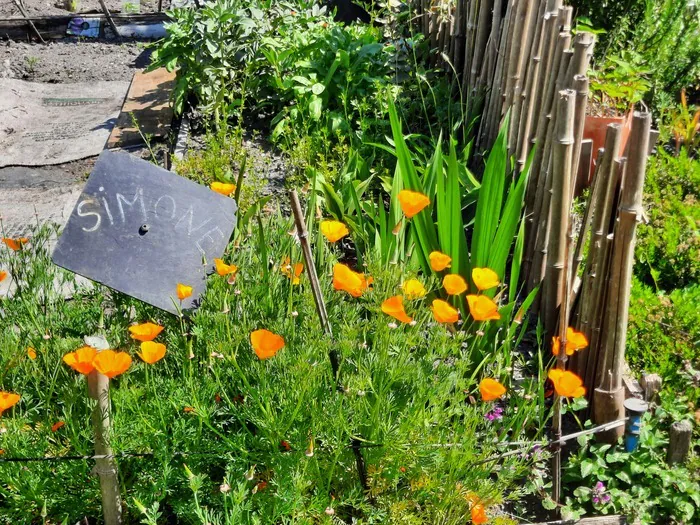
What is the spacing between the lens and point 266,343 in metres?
1.69

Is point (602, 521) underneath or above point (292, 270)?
underneath

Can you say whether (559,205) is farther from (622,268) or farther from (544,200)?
(622,268)

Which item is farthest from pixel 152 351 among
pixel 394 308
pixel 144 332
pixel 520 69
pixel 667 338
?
pixel 520 69

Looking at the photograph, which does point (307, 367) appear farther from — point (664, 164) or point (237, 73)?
point (237, 73)

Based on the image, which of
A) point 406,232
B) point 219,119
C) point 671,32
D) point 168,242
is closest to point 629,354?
point 406,232

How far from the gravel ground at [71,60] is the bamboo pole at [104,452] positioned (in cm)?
496

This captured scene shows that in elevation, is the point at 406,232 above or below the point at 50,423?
above

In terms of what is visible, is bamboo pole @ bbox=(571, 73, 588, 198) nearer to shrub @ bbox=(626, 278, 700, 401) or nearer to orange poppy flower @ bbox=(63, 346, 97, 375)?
shrub @ bbox=(626, 278, 700, 401)

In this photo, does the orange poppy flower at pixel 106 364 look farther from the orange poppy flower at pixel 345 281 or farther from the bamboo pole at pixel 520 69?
the bamboo pole at pixel 520 69

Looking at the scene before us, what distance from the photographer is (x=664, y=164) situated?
149 inches

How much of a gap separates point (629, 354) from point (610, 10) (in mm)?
2836

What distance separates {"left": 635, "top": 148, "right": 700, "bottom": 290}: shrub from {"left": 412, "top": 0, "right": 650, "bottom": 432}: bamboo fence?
37 centimetres

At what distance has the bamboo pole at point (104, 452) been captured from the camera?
1647mm

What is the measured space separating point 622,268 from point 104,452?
1518 millimetres
